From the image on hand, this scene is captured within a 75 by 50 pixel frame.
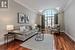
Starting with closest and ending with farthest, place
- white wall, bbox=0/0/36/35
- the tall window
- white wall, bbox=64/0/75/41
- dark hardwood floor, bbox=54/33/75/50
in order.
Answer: dark hardwood floor, bbox=54/33/75/50 < white wall, bbox=0/0/36/35 < white wall, bbox=64/0/75/41 < the tall window

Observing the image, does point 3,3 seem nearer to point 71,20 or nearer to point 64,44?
point 64,44

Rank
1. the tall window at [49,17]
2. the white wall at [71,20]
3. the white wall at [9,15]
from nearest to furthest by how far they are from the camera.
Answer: the white wall at [9,15]
the white wall at [71,20]
the tall window at [49,17]

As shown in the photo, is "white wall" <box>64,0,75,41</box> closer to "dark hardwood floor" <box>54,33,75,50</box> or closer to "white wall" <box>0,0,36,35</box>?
"dark hardwood floor" <box>54,33,75,50</box>

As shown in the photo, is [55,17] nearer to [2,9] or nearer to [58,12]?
[58,12]

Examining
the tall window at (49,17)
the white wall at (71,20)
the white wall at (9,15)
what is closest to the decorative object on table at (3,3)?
the white wall at (9,15)

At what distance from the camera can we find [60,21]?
37.9ft

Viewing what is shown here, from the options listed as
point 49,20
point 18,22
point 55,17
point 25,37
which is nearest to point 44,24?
point 49,20

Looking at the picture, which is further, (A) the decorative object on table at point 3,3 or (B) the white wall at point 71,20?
(B) the white wall at point 71,20

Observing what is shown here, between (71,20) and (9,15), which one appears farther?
(71,20)

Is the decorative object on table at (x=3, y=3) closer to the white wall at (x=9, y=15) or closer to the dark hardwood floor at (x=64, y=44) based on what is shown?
the white wall at (x=9, y=15)

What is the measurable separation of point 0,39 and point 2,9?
1649mm

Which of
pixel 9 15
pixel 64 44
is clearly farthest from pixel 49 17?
pixel 64 44

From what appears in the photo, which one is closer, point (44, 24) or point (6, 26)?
point (6, 26)

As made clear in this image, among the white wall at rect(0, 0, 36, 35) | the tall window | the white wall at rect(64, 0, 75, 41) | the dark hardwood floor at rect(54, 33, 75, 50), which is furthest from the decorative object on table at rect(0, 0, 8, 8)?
the tall window
